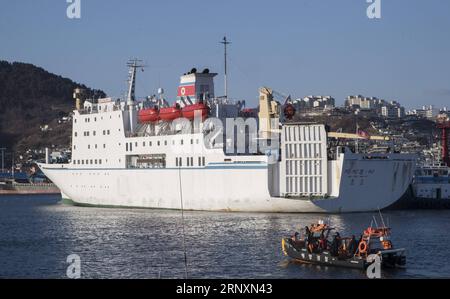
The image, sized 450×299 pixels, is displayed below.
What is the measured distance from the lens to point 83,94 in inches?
2566

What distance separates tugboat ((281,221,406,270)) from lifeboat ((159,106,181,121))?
83.2 ft

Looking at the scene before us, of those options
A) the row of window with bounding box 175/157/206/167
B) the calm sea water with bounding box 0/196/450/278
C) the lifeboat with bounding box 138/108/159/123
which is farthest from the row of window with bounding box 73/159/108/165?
the row of window with bounding box 175/157/206/167

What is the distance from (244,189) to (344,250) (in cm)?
1941

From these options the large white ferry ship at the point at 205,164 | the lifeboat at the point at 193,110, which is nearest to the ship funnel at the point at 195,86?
the large white ferry ship at the point at 205,164

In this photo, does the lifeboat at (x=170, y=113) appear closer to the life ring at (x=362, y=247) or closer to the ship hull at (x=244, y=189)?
the ship hull at (x=244, y=189)

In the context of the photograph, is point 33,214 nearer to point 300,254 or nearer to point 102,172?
point 102,172

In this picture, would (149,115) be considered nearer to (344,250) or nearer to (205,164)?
(205,164)

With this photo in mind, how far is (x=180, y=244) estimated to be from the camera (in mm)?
34188

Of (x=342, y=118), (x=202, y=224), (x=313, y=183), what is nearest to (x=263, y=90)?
(x=313, y=183)

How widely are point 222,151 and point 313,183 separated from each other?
615 centimetres

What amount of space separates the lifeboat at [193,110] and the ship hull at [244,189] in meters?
3.83

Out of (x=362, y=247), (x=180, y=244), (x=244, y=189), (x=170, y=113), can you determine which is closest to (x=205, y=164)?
(x=244, y=189)

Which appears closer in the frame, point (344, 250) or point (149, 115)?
point (344, 250)

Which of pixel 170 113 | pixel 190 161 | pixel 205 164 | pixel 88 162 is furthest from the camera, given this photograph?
pixel 88 162
